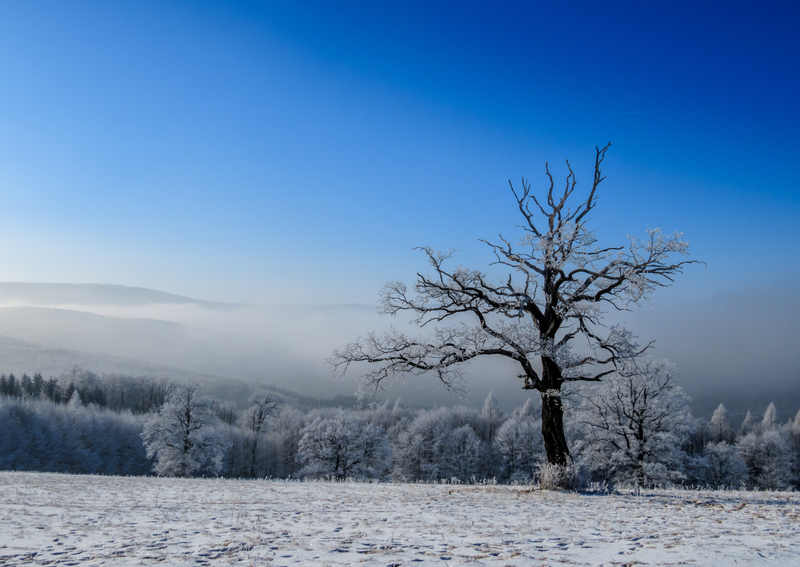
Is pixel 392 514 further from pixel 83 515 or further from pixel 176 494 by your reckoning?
pixel 176 494

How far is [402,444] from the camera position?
75375 mm

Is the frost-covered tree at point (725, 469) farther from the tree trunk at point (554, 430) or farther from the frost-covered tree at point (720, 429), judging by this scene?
the tree trunk at point (554, 430)

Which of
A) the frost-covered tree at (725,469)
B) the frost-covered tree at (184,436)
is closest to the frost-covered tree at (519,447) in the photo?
the frost-covered tree at (725,469)

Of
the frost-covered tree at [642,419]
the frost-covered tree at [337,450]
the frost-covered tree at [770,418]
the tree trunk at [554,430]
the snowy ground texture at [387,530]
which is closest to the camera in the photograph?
the snowy ground texture at [387,530]

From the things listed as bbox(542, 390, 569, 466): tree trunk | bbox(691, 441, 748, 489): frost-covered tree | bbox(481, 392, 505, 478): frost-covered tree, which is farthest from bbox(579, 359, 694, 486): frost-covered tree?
bbox(481, 392, 505, 478): frost-covered tree

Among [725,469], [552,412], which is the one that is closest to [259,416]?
[725,469]

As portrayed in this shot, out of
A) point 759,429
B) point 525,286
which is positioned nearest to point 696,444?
point 759,429

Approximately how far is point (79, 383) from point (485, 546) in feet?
432

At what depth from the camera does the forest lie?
3647 cm

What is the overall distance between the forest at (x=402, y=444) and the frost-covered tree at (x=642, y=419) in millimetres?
84

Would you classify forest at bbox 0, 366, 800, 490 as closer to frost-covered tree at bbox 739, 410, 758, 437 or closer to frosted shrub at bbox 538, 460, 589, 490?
frost-covered tree at bbox 739, 410, 758, 437

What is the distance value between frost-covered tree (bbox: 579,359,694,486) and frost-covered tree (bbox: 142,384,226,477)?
37841 mm

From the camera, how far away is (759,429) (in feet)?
303

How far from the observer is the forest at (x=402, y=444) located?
36469 millimetres
